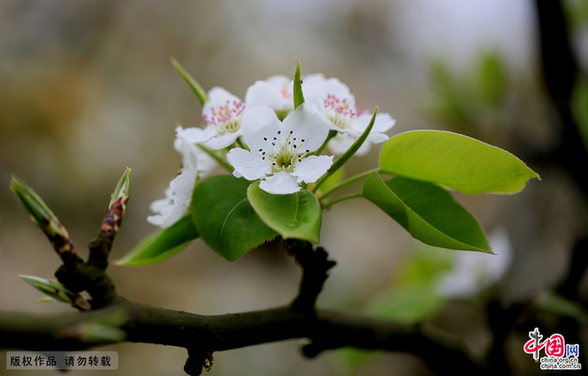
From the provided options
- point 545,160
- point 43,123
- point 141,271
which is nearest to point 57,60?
point 43,123

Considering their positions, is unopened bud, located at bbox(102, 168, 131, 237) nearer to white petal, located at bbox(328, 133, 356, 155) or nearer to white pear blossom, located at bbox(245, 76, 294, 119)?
white pear blossom, located at bbox(245, 76, 294, 119)

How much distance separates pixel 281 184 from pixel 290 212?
0.16 feet

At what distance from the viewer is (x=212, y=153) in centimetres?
71

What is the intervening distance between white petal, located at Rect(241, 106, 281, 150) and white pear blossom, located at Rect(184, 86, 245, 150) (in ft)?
0.09

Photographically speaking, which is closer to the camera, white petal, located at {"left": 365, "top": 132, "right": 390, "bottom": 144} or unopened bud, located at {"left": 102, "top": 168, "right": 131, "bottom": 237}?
unopened bud, located at {"left": 102, "top": 168, "right": 131, "bottom": 237}

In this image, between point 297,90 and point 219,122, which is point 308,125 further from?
point 219,122

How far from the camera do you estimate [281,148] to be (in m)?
0.62

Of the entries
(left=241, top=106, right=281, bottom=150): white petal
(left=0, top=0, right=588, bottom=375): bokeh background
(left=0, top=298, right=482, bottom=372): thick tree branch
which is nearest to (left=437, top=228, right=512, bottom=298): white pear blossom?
(left=0, top=0, right=588, bottom=375): bokeh background

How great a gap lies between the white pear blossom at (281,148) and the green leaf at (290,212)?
0.7 inches

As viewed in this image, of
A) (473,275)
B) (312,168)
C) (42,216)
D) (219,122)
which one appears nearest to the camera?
(42,216)

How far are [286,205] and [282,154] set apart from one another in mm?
125

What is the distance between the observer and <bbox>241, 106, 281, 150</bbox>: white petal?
0.57 meters

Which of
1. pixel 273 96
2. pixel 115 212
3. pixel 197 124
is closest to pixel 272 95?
pixel 273 96

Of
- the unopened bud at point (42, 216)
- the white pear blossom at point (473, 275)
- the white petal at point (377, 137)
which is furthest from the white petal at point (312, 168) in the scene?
the white pear blossom at point (473, 275)
